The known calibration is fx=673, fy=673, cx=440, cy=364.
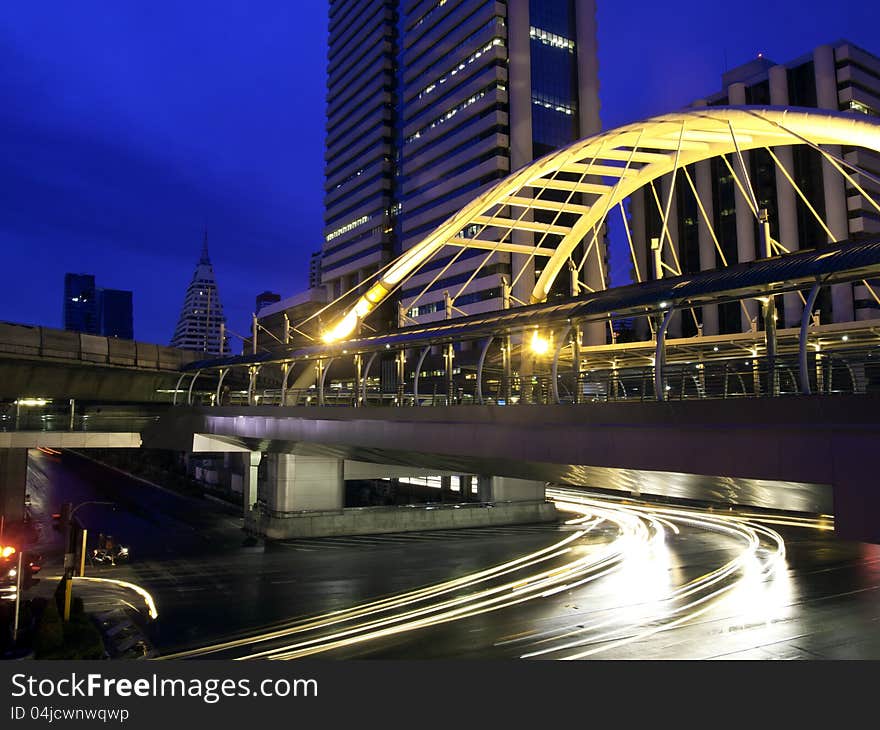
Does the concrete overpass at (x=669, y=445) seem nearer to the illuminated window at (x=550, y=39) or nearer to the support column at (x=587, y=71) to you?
the support column at (x=587, y=71)

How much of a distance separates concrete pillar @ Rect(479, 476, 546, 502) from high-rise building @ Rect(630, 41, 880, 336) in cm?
3305

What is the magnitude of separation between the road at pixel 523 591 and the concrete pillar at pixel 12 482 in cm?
738

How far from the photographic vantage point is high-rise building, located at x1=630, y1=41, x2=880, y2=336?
72.9m

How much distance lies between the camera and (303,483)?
125 ft

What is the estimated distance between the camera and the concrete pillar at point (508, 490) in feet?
143

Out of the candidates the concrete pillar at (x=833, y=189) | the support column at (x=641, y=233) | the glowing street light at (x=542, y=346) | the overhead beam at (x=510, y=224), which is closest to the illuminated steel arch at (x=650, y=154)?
the overhead beam at (x=510, y=224)

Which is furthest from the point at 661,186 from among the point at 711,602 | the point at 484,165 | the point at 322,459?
the point at 711,602

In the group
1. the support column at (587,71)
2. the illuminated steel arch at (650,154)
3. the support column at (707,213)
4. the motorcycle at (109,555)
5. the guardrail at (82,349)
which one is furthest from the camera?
the support column at (587,71)

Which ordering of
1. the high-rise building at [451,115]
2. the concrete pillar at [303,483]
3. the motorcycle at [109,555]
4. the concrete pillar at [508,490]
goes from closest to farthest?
1. the motorcycle at [109,555]
2. the concrete pillar at [303,483]
3. the concrete pillar at [508,490]
4. the high-rise building at [451,115]

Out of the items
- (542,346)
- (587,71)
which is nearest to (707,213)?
(587,71)

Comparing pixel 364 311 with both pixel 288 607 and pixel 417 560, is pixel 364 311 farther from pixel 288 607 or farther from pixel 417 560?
pixel 288 607

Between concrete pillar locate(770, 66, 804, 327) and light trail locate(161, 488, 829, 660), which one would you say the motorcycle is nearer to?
light trail locate(161, 488, 829, 660)

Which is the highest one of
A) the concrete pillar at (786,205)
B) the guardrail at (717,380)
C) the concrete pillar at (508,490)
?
the concrete pillar at (786,205)

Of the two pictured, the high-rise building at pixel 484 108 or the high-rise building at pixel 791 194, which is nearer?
the high-rise building at pixel 791 194
